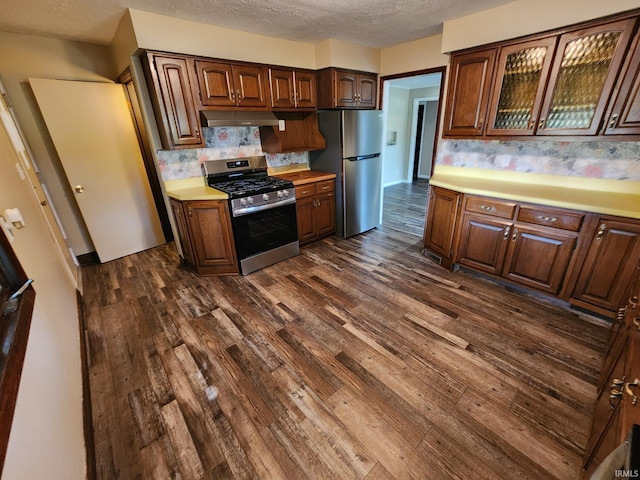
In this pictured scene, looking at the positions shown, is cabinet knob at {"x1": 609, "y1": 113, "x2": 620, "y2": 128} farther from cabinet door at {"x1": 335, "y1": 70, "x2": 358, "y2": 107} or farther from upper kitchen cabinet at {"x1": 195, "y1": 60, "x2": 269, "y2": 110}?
upper kitchen cabinet at {"x1": 195, "y1": 60, "x2": 269, "y2": 110}

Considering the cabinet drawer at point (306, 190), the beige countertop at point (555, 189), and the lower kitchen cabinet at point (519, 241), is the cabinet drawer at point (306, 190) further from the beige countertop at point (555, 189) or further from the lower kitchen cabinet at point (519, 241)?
the lower kitchen cabinet at point (519, 241)

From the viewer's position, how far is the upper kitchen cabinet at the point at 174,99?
7.87 feet

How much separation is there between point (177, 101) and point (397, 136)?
5.13 meters

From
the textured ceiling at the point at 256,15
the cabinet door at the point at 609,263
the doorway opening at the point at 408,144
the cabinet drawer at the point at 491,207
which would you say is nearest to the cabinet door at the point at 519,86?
the textured ceiling at the point at 256,15

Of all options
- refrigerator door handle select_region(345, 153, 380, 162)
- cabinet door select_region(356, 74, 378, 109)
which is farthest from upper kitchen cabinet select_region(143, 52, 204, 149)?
cabinet door select_region(356, 74, 378, 109)

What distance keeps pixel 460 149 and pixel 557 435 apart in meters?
2.73

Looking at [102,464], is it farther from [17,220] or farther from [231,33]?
[231,33]

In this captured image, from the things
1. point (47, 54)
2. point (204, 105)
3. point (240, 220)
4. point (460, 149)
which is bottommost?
point (240, 220)

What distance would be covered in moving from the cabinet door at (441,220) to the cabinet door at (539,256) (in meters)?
0.54

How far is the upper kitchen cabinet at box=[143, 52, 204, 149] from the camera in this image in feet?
7.87

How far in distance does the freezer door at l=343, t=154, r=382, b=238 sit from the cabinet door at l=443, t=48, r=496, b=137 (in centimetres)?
116

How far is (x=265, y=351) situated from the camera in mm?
2016

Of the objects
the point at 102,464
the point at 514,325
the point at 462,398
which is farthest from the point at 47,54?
the point at 514,325

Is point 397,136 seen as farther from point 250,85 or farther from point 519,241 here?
point 519,241
